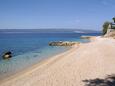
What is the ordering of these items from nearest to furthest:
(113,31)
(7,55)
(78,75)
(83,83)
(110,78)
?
(83,83), (110,78), (78,75), (7,55), (113,31)


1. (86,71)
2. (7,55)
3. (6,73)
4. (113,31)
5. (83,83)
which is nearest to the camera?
(83,83)

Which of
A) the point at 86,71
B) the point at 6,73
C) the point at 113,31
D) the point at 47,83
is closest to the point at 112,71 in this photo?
the point at 86,71

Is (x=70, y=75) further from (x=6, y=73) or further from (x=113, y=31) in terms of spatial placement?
(x=113, y=31)

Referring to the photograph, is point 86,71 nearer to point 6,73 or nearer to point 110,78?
point 110,78

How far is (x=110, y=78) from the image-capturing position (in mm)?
12172

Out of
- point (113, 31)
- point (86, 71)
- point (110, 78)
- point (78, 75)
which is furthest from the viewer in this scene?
point (113, 31)

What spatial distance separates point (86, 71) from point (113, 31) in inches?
2477

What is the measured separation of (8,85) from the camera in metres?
12.5

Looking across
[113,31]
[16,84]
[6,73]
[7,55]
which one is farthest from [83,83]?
[113,31]

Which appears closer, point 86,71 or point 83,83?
point 83,83

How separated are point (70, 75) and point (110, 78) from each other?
294 cm

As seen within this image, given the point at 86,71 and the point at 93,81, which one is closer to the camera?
the point at 93,81

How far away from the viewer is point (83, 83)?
37.4ft

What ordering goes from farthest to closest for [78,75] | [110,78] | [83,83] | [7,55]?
[7,55] < [78,75] < [110,78] < [83,83]
